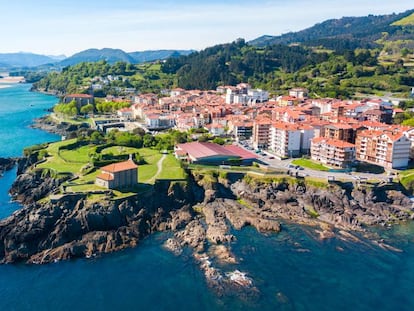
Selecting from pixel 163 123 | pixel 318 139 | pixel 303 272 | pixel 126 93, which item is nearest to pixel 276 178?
pixel 318 139

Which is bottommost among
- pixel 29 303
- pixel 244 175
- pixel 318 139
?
pixel 29 303

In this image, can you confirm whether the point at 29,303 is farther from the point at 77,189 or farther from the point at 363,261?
the point at 363,261

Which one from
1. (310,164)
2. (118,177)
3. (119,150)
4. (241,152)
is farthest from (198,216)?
(119,150)

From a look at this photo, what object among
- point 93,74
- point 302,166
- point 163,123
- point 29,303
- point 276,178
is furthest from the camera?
point 93,74

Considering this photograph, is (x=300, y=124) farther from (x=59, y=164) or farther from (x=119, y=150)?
(x=59, y=164)

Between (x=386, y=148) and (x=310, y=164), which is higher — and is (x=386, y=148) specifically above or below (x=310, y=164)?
above

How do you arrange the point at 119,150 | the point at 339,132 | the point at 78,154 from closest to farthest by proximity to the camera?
the point at 339,132, the point at 78,154, the point at 119,150

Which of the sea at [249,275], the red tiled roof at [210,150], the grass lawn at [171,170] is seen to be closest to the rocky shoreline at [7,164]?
the grass lawn at [171,170]
